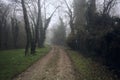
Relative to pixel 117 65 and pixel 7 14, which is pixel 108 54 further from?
pixel 7 14

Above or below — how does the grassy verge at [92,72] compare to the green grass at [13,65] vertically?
below

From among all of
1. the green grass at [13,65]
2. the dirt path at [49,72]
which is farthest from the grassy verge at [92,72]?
the green grass at [13,65]

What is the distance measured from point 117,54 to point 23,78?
6104 millimetres

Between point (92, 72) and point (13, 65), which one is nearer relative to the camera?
point (92, 72)

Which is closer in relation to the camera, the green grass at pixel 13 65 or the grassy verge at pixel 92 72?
the grassy verge at pixel 92 72

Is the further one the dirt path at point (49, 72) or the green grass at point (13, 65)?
the green grass at point (13, 65)

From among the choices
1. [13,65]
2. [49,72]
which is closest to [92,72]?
[49,72]

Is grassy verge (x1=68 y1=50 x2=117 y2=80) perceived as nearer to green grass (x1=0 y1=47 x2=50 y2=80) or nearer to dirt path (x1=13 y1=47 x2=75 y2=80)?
dirt path (x1=13 y1=47 x2=75 y2=80)

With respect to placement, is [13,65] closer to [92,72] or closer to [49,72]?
[49,72]

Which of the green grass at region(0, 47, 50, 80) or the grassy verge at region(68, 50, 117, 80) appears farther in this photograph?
the green grass at region(0, 47, 50, 80)

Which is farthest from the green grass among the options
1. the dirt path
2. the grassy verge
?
the grassy verge

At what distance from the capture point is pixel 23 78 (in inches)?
381

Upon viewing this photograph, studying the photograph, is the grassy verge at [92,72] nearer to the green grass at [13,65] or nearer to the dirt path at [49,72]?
the dirt path at [49,72]

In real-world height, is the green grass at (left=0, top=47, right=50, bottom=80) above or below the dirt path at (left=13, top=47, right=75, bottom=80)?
above
